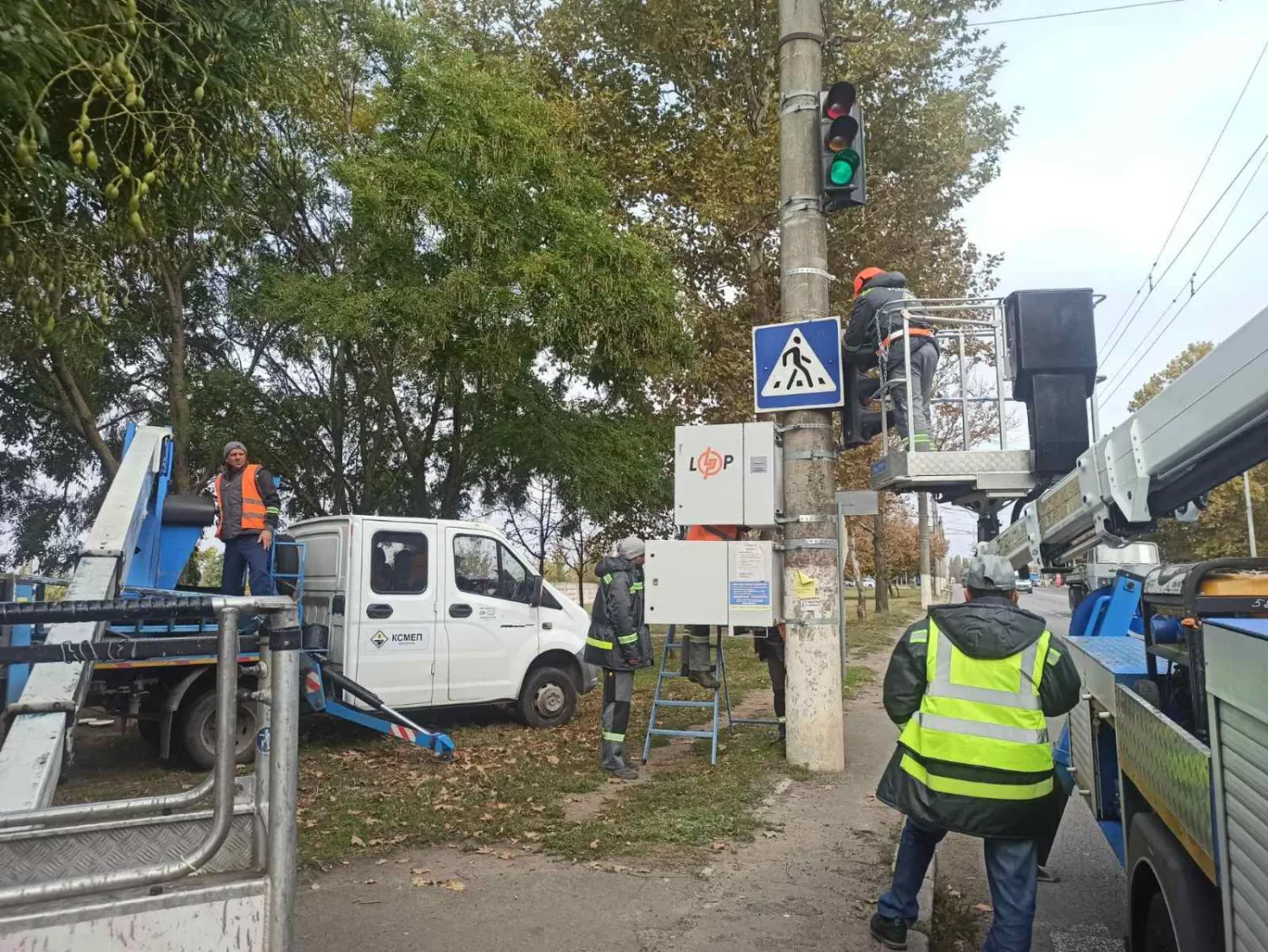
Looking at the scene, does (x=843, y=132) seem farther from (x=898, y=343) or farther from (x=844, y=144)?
(x=898, y=343)

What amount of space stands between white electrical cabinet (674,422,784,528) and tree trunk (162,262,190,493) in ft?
22.9

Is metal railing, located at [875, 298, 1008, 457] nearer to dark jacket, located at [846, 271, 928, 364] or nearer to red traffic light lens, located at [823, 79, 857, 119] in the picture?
dark jacket, located at [846, 271, 928, 364]

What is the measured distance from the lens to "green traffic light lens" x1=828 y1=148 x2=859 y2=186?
24.4 ft

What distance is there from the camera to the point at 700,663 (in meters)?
8.25

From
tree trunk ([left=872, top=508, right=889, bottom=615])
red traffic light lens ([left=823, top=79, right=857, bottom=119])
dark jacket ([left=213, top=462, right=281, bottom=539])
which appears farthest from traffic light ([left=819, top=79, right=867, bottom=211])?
tree trunk ([left=872, top=508, right=889, bottom=615])

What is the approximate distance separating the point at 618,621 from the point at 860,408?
2.61 m

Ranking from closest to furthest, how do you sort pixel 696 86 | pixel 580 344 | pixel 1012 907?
pixel 1012 907
pixel 580 344
pixel 696 86

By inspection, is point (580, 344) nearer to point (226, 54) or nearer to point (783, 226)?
point (783, 226)

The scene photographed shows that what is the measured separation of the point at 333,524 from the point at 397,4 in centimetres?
655

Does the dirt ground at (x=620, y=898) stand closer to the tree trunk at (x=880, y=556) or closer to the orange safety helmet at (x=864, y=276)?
the orange safety helmet at (x=864, y=276)

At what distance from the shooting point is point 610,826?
6.29 metres

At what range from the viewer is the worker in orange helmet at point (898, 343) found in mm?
6086

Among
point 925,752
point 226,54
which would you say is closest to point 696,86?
point 226,54

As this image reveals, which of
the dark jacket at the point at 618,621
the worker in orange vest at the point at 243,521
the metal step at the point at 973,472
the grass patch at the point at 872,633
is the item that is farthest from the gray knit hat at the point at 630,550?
the grass patch at the point at 872,633
